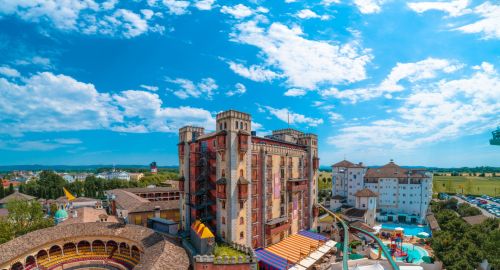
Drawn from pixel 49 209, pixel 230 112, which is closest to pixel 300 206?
pixel 230 112

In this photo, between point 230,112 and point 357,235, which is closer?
point 230,112

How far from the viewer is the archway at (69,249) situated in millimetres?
52159

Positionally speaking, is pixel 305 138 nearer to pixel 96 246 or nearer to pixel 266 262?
pixel 266 262

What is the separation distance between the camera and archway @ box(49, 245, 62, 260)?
1993 inches

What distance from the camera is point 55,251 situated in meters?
51.5

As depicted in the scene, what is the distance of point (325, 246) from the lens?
53219 mm

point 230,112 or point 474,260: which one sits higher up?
point 230,112

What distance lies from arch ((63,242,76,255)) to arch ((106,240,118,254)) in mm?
6183

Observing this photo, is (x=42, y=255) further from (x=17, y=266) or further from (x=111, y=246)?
(x=111, y=246)

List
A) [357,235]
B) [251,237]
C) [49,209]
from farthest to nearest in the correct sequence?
[49,209] < [357,235] < [251,237]

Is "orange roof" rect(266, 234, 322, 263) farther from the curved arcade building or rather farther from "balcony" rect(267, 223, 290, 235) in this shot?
the curved arcade building

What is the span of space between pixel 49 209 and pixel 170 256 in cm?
9561

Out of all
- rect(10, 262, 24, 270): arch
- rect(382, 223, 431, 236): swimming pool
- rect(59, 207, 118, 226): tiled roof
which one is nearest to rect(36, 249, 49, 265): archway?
rect(10, 262, 24, 270): arch

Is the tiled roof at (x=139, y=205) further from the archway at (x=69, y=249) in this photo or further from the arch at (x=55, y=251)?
the arch at (x=55, y=251)
